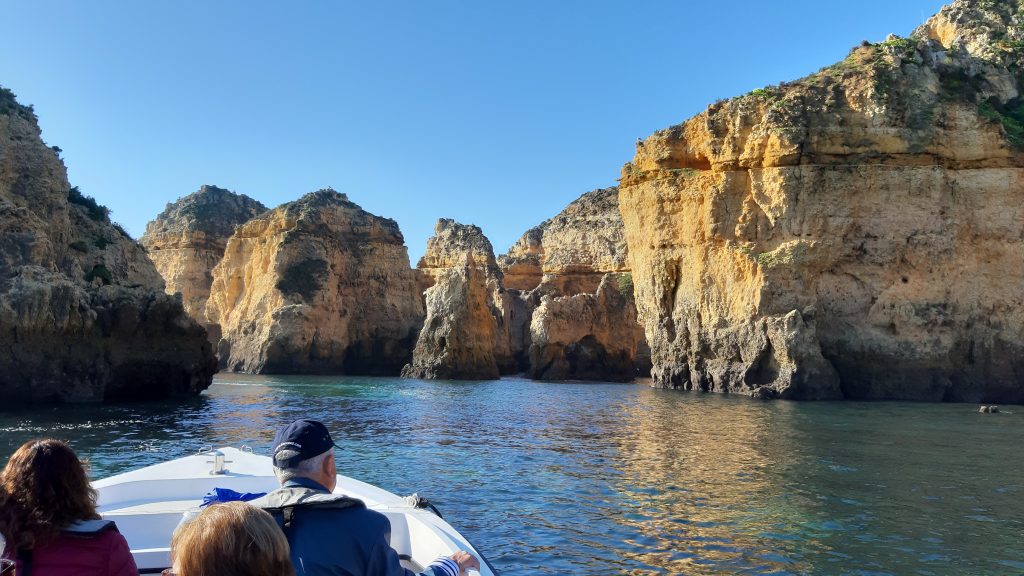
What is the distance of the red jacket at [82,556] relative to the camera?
126 inches

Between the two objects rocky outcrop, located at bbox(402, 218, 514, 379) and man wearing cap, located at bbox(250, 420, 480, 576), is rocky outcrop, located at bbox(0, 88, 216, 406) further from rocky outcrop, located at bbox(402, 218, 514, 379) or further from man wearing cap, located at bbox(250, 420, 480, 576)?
man wearing cap, located at bbox(250, 420, 480, 576)

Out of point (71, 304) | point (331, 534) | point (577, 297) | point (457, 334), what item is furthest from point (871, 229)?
point (331, 534)

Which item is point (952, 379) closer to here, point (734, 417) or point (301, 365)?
point (734, 417)

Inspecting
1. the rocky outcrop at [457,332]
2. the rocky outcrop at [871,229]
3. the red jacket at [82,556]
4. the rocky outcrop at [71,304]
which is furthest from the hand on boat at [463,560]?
the rocky outcrop at [457,332]

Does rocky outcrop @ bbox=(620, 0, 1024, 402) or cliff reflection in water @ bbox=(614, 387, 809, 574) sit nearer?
cliff reflection in water @ bbox=(614, 387, 809, 574)

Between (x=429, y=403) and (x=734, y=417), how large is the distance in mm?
12459


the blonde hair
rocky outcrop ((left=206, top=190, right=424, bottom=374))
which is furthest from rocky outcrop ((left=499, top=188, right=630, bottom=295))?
the blonde hair

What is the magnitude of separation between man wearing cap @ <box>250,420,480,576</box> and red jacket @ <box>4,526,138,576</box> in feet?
2.09

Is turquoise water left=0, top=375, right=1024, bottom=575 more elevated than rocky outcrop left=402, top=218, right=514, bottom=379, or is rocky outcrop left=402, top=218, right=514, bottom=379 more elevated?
rocky outcrop left=402, top=218, right=514, bottom=379

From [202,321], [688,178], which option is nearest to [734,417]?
[688,178]

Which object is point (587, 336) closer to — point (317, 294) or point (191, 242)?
point (317, 294)

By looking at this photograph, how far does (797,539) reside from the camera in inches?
381

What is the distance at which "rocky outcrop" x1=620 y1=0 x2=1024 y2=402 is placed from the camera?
32.9 meters

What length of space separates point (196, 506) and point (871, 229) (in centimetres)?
3508
